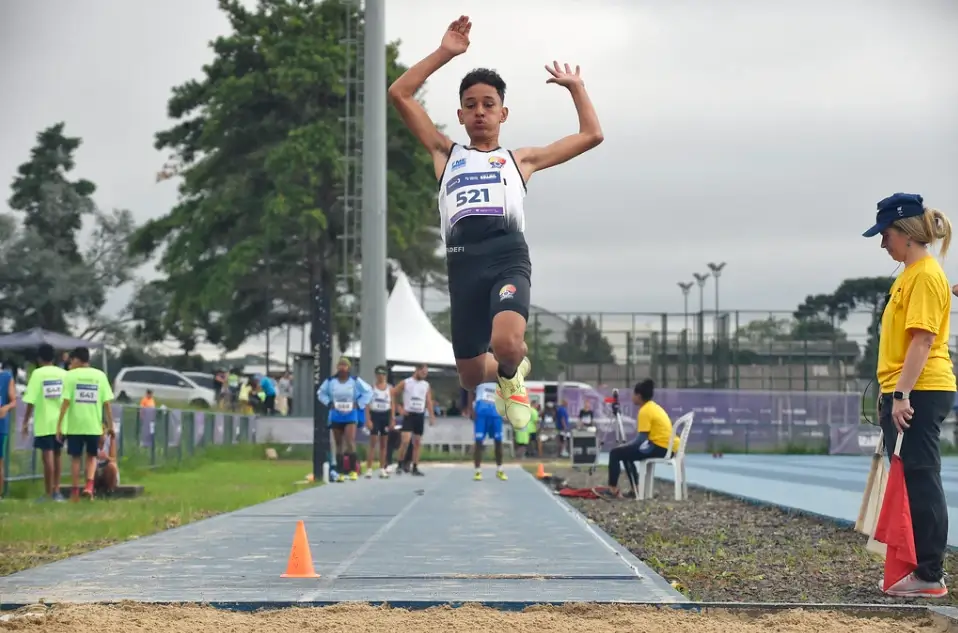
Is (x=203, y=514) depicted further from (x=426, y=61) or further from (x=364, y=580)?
(x=426, y=61)

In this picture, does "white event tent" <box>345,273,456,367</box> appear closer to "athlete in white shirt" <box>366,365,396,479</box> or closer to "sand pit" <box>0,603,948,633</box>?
"athlete in white shirt" <box>366,365,396,479</box>

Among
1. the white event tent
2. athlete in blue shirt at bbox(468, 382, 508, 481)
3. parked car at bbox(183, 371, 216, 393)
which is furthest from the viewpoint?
parked car at bbox(183, 371, 216, 393)

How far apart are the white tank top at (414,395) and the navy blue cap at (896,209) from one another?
1364cm

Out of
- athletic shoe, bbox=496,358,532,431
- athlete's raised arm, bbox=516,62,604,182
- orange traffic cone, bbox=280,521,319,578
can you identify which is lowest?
orange traffic cone, bbox=280,521,319,578

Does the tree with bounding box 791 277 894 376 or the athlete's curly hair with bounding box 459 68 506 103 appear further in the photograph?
the tree with bounding box 791 277 894 376

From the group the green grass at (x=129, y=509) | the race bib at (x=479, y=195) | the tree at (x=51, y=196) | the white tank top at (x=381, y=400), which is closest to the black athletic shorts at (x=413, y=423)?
the white tank top at (x=381, y=400)

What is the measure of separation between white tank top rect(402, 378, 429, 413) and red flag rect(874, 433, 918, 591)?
13.6 metres

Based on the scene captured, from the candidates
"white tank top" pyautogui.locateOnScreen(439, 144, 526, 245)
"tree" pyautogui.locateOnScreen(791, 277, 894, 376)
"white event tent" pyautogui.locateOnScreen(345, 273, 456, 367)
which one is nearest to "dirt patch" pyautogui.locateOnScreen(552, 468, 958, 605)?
"white tank top" pyautogui.locateOnScreen(439, 144, 526, 245)

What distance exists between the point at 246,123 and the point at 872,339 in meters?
22.2

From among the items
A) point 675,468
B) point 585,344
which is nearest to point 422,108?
point 675,468

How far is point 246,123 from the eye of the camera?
43.6m

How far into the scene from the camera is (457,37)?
657 cm

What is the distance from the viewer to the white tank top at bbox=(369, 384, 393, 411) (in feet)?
66.8

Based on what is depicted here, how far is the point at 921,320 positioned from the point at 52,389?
1033cm
